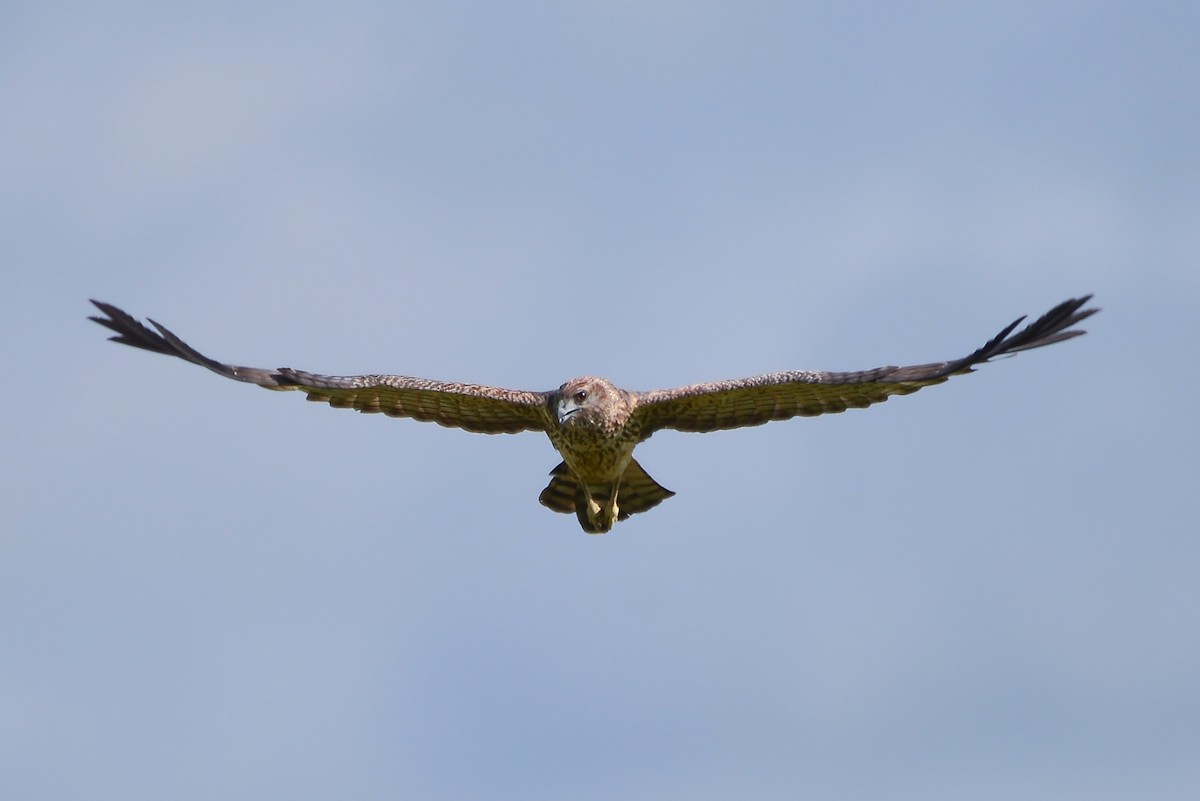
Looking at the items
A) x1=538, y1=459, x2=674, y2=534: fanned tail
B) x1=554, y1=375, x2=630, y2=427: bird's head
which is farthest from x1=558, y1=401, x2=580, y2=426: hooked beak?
x1=538, y1=459, x2=674, y2=534: fanned tail

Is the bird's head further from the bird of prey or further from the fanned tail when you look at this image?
the fanned tail

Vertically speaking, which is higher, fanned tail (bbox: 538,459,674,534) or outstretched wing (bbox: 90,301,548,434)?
outstretched wing (bbox: 90,301,548,434)

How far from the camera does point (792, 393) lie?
18828mm

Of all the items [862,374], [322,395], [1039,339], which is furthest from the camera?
[322,395]

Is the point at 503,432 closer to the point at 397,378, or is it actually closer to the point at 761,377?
the point at 397,378

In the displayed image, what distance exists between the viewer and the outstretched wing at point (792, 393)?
681 inches

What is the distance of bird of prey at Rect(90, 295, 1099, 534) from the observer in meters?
18.4

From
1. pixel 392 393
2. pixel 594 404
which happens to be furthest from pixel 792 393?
pixel 392 393

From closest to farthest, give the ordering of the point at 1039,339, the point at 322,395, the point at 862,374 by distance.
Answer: the point at 1039,339
the point at 862,374
the point at 322,395

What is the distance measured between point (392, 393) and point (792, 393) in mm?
3652

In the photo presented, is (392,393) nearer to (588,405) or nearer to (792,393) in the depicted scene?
(588,405)

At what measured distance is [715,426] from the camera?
63.6ft

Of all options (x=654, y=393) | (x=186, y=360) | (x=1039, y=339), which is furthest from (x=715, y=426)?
(x=186, y=360)

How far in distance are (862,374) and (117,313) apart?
20.9 ft
